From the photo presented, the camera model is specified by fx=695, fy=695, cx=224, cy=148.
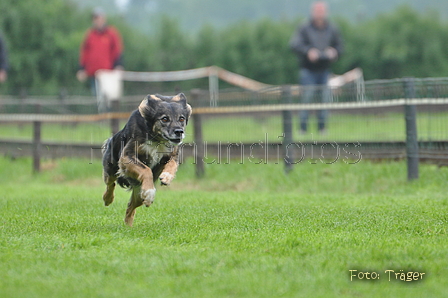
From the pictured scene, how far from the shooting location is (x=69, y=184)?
14805 millimetres

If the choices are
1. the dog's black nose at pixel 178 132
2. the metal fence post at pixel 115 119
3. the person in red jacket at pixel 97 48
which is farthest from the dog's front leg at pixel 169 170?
the person in red jacket at pixel 97 48

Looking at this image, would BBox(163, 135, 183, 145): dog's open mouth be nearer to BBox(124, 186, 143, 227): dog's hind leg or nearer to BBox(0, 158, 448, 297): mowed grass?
BBox(124, 186, 143, 227): dog's hind leg

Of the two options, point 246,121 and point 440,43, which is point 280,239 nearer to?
point 246,121

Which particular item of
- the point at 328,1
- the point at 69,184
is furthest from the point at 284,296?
the point at 328,1

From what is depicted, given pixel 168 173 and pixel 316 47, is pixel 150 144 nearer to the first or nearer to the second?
pixel 168 173

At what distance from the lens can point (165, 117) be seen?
285 inches

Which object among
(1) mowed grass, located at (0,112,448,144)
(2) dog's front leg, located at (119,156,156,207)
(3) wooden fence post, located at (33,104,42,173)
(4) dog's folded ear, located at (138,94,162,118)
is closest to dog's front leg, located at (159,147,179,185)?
(2) dog's front leg, located at (119,156,156,207)

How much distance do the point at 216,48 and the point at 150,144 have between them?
24.3 meters

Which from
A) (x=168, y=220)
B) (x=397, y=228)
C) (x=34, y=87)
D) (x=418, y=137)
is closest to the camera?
(x=397, y=228)

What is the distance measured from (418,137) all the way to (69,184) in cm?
749

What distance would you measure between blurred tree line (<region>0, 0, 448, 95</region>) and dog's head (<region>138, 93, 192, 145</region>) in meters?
19.2

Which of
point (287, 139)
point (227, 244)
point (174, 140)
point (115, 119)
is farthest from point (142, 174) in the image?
point (115, 119)

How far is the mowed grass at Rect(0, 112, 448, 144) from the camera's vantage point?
36.4ft

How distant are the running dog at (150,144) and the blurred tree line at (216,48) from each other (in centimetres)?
1907
